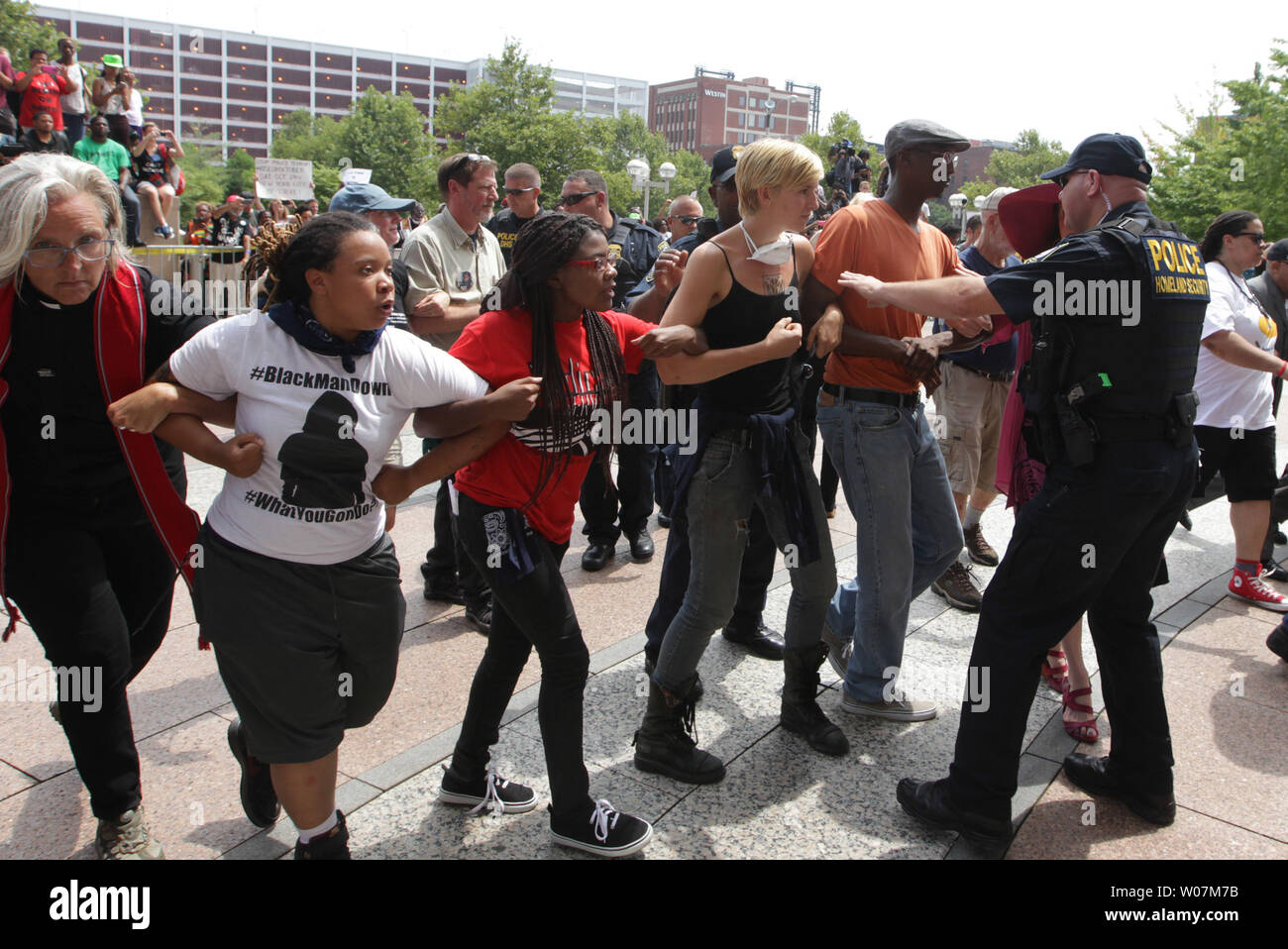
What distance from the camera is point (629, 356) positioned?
2.97 meters

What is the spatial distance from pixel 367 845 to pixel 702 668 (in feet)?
5.73

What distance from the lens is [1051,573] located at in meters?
2.82

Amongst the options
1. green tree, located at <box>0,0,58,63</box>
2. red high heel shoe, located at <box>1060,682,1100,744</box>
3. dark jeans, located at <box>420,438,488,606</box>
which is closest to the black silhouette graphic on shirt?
dark jeans, located at <box>420,438,488,606</box>

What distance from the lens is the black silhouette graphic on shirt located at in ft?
7.39

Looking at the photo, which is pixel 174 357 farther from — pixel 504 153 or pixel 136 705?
pixel 504 153

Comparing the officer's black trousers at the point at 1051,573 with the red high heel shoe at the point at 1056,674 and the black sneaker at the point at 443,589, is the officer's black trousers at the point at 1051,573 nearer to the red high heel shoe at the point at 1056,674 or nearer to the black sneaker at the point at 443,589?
the red high heel shoe at the point at 1056,674

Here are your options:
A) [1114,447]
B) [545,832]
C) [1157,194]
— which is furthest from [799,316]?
[1157,194]

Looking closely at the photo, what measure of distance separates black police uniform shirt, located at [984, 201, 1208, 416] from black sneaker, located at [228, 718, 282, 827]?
8.63 ft

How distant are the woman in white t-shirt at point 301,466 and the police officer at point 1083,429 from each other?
1.60 metres

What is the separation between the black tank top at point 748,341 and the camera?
3.06m

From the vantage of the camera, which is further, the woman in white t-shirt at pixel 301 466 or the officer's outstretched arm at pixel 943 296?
the officer's outstretched arm at pixel 943 296

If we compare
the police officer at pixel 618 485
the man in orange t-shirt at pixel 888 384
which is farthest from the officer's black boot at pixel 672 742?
the police officer at pixel 618 485

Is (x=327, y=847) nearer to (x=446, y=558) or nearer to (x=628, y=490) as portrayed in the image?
(x=446, y=558)

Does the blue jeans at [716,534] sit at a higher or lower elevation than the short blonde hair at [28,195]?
lower
